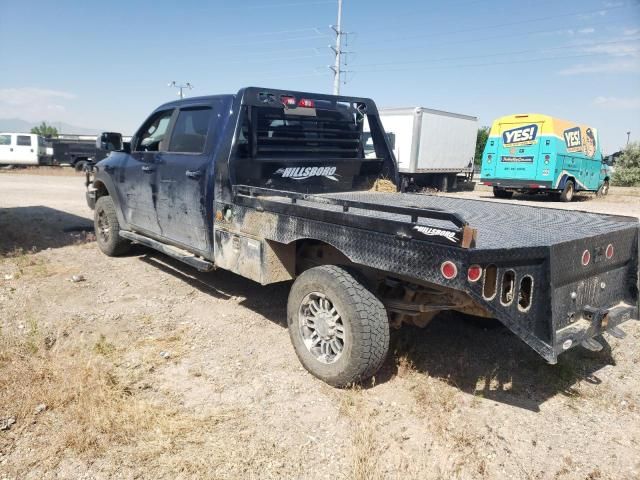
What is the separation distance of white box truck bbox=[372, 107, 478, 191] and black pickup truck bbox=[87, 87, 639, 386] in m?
12.6

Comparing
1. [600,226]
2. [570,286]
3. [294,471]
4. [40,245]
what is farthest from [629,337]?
[40,245]

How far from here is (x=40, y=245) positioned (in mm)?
7312

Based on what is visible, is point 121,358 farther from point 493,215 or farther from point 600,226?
point 600,226

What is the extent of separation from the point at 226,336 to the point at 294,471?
1.86 meters

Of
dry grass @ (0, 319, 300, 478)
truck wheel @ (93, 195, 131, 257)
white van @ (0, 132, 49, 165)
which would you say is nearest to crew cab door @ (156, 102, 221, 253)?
truck wheel @ (93, 195, 131, 257)

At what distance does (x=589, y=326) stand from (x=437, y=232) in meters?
1.31

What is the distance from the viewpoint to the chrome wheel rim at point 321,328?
3383 mm

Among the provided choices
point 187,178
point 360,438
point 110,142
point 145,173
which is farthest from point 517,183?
point 360,438

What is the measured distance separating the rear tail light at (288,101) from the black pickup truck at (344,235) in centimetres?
2

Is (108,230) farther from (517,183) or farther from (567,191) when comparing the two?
(567,191)

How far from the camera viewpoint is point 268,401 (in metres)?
3.24

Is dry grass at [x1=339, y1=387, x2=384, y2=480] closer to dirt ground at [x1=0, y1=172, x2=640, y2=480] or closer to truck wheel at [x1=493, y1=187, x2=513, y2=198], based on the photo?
dirt ground at [x1=0, y1=172, x2=640, y2=480]

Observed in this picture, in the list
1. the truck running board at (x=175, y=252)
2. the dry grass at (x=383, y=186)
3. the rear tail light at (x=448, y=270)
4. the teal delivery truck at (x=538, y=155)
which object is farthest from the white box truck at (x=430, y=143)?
the rear tail light at (x=448, y=270)

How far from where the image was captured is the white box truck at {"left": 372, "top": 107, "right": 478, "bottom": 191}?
19031mm
